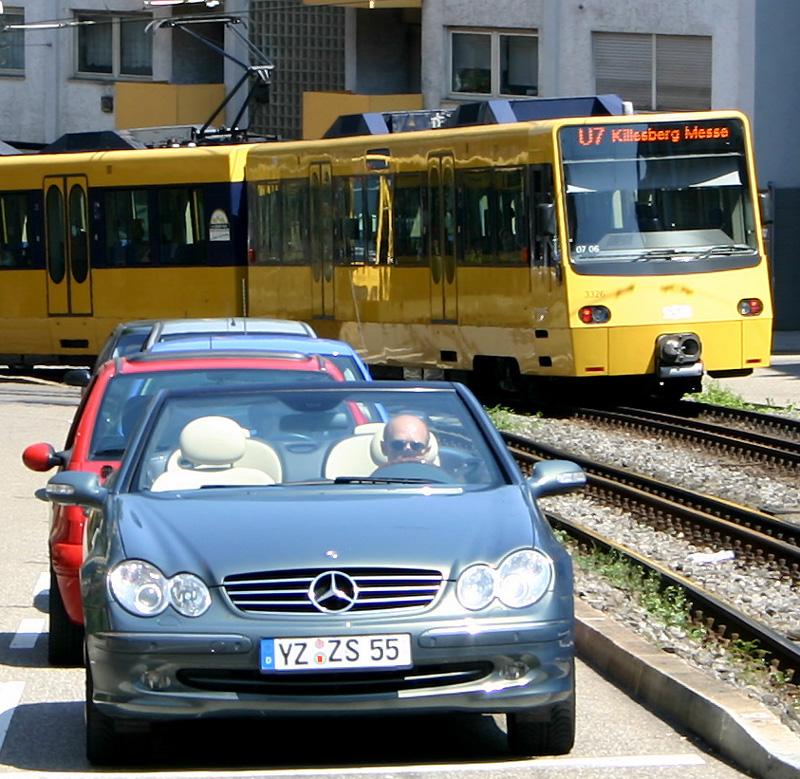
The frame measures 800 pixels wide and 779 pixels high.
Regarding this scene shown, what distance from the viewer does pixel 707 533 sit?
44.6 feet

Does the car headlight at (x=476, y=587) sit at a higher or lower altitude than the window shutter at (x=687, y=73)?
lower

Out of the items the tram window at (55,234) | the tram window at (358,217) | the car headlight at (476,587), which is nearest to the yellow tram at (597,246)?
the tram window at (358,217)

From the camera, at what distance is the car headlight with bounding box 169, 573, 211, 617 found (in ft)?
21.7

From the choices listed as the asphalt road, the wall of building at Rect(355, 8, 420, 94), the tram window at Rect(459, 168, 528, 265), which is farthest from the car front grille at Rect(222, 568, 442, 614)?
the wall of building at Rect(355, 8, 420, 94)

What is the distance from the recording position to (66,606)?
335 inches

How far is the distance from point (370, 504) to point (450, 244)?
16935 millimetres

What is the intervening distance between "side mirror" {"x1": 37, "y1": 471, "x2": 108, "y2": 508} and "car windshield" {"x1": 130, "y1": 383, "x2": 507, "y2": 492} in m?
0.15

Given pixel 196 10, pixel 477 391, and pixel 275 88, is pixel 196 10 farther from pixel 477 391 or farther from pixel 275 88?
pixel 477 391

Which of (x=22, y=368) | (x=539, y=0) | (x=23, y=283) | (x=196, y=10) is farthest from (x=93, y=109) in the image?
(x=23, y=283)

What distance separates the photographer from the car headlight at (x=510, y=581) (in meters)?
6.73

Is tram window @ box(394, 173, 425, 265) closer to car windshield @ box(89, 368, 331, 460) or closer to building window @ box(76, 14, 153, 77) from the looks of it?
car windshield @ box(89, 368, 331, 460)

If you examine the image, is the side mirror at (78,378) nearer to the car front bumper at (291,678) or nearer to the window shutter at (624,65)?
the car front bumper at (291,678)

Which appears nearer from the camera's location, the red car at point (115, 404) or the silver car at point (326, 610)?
the silver car at point (326, 610)

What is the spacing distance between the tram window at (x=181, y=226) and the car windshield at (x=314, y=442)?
2082cm
